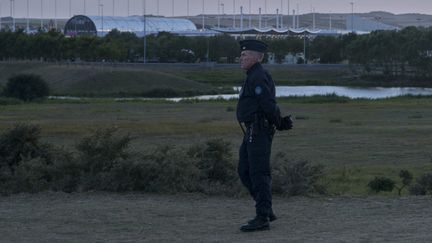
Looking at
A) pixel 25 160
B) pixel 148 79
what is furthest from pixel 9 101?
pixel 25 160

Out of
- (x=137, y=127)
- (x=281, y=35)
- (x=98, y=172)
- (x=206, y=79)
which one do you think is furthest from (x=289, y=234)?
(x=281, y=35)

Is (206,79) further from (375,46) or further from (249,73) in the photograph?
(249,73)

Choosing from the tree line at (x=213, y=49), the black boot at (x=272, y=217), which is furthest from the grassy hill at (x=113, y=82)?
the black boot at (x=272, y=217)

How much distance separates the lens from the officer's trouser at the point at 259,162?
35.5 ft

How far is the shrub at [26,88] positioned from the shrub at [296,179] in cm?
6994

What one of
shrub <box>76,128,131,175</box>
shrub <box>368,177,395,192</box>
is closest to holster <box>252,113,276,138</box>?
shrub <box>76,128,131,175</box>

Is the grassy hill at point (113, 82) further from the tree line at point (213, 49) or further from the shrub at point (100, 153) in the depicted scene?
the shrub at point (100, 153)

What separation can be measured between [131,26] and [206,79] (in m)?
78.3

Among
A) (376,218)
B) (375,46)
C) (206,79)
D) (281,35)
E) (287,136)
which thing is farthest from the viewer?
(281,35)

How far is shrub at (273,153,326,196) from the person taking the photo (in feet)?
44.6

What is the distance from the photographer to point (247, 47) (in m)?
10.9

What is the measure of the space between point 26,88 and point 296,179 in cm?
7134

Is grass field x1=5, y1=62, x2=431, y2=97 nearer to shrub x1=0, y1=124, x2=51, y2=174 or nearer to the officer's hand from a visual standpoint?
shrub x1=0, y1=124, x2=51, y2=174

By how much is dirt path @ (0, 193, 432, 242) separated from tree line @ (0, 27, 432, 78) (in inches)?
4521
